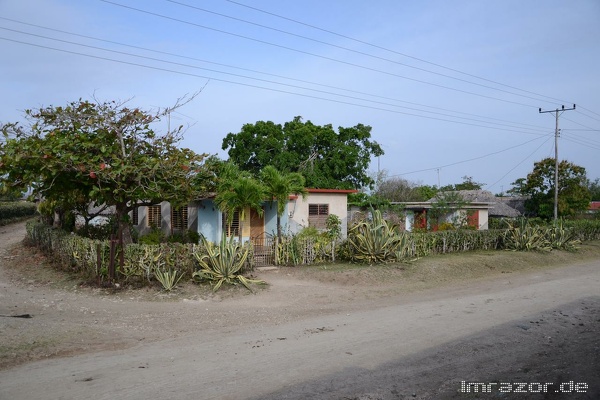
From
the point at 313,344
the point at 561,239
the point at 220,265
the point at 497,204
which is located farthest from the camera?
the point at 497,204

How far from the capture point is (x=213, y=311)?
11289 millimetres

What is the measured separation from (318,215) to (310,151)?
40.4 ft

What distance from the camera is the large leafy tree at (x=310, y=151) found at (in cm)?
3366

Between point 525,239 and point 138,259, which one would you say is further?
point 525,239

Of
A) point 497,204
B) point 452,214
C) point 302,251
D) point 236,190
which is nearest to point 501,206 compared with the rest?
point 497,204

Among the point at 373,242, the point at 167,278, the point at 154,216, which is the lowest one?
the point at 167,278

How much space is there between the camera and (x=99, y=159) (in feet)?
44.5

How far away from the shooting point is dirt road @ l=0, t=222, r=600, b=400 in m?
6.16

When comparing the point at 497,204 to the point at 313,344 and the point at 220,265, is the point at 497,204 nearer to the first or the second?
the point at 220,265

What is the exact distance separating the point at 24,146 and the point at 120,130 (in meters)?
2.50

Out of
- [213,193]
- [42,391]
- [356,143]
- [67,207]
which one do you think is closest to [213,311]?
[42,391]

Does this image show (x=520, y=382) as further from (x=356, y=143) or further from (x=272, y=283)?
(x=356, y=143)

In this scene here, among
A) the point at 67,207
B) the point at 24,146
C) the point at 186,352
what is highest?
the point at 24,146

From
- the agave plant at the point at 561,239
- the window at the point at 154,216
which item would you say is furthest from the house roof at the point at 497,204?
the window at the point at 154,216
